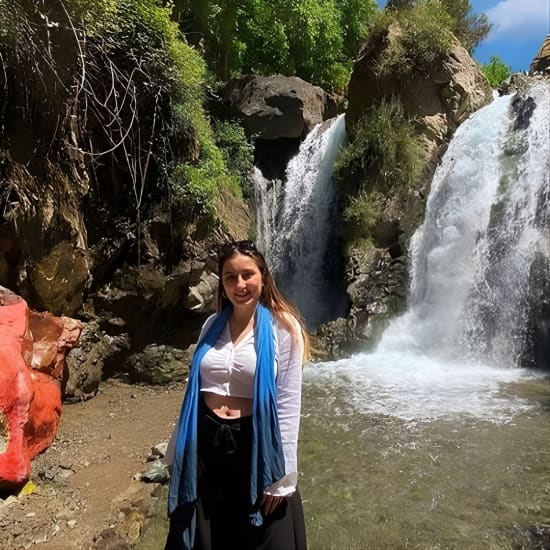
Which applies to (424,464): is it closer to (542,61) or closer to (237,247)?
(237,247)

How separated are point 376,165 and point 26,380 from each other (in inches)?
A: 356

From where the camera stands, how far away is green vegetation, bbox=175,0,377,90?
16.4 meters

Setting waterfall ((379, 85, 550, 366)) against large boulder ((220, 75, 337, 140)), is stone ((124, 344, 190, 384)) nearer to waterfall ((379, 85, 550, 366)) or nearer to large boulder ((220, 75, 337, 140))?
waterfall ((379, 85, 550, 366))

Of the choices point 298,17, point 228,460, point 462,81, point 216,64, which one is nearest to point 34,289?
point 228,460

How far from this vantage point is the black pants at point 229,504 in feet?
6.07

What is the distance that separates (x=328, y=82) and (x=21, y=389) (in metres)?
16.9

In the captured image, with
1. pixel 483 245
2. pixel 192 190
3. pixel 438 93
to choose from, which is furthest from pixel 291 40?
pixel 192 190

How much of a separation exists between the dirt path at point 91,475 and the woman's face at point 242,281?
2.32 metres

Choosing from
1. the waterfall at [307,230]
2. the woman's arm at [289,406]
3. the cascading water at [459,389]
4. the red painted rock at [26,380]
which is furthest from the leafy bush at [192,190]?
the woman's arm at [289,406]

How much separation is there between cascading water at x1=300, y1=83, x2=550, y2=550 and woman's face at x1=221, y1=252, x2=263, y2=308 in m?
2.38

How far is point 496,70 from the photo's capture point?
21.2 meters

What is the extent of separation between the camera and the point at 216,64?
54.6 feet

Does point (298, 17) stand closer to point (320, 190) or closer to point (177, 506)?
point (320, 190)

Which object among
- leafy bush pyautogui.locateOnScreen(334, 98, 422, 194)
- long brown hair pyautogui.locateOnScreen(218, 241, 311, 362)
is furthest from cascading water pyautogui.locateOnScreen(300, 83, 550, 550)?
long brown hair pyautogui.locateOnScreen(218, 241, 311, 362)
